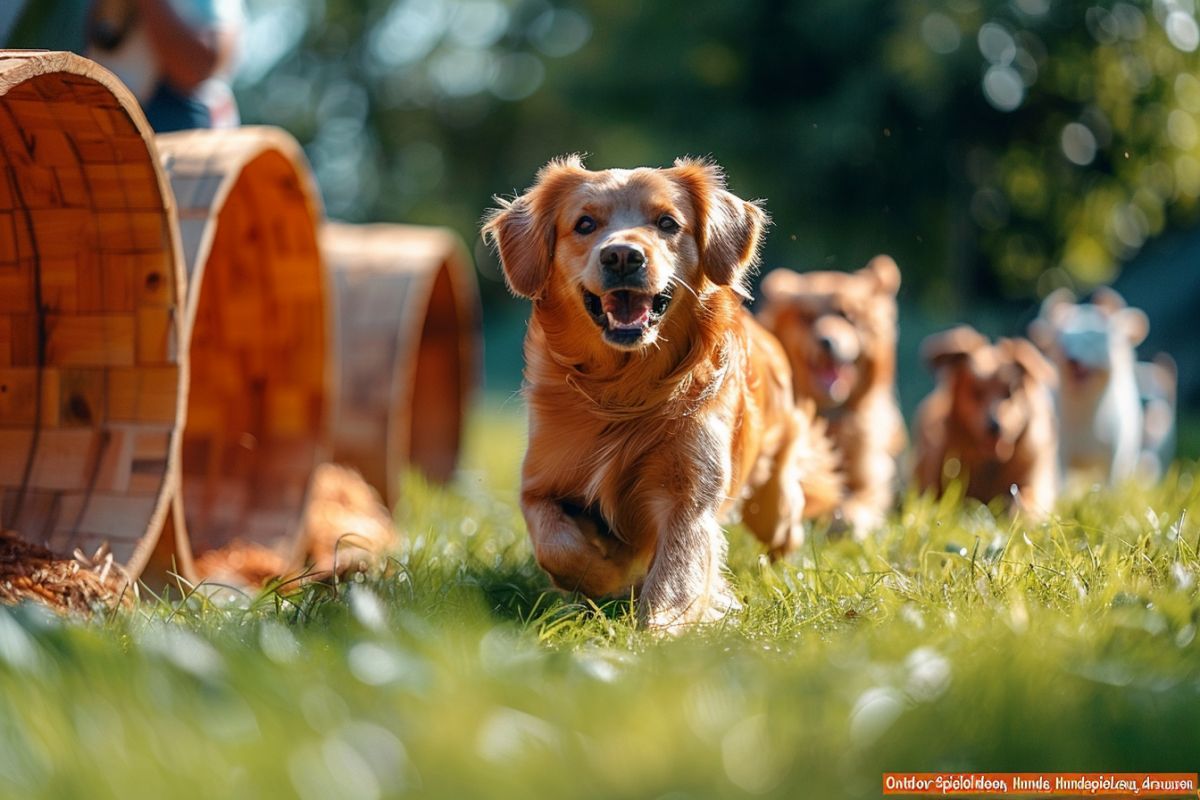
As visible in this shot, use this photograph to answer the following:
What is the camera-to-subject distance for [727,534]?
14.5 ft

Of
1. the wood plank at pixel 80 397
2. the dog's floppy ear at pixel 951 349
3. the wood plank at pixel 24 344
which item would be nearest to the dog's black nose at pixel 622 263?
the wood plank at pixel 80 397

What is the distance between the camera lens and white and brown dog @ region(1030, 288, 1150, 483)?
6297 mm

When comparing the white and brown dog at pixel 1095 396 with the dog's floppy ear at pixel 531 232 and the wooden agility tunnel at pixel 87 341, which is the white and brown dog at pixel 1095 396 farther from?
the wooden agility tunnel at pixel 87 341

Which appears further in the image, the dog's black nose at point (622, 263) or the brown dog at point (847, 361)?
the brown dog at point (847, 361)

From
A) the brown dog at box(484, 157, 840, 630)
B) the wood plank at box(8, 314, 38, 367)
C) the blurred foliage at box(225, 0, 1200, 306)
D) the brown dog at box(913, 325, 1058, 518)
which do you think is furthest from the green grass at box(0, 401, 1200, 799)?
the blurred foliage at box(225, 0, 1200, 306)

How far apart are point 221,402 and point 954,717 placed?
3.90 m

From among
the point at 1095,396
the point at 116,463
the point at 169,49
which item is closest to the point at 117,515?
the point at 116,463

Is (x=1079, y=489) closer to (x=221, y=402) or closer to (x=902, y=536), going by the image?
(x=902, y=536)

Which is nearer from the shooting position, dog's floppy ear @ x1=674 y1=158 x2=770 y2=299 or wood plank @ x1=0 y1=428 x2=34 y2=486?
dog's floppy ear @ x1=674 y1=158 x2=770 y2=299

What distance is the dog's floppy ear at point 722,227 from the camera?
3.68m

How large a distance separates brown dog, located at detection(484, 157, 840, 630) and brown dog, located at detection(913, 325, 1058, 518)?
7.16ft

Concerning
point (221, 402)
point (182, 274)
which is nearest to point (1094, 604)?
point (182, 274)

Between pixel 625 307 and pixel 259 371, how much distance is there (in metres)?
2.34

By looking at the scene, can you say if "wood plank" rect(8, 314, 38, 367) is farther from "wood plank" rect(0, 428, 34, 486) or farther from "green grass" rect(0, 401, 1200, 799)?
"green grass" rect(0, 401, 1200, 799)
